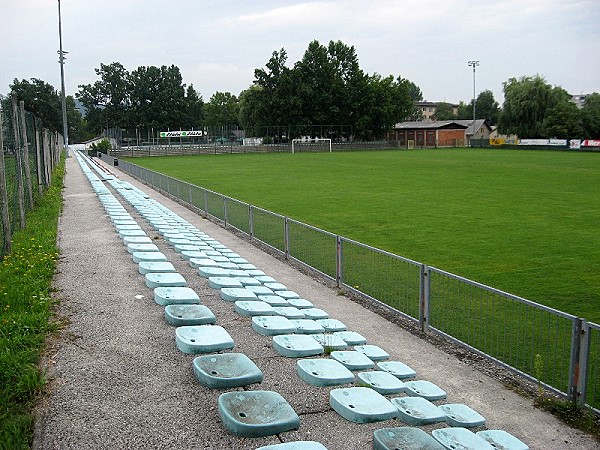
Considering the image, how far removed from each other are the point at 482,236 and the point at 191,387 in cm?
1199

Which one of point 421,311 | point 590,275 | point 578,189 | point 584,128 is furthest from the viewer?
point 584,128

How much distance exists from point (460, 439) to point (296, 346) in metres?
2.17

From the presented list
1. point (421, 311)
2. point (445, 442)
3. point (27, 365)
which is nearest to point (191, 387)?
point (27, 365)

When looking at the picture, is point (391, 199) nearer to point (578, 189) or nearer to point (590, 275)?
point (578, 189)

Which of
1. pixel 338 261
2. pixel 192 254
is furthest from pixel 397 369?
pixel 192 254

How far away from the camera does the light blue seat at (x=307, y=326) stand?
6.98 metres

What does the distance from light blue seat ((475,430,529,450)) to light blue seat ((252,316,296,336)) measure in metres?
2.64

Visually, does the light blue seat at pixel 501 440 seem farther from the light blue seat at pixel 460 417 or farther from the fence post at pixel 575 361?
the fence post at pixel 575 361

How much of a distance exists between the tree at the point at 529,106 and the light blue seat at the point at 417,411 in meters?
81.6

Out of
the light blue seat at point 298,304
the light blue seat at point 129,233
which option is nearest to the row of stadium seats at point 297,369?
the light blue seat at point 298,304

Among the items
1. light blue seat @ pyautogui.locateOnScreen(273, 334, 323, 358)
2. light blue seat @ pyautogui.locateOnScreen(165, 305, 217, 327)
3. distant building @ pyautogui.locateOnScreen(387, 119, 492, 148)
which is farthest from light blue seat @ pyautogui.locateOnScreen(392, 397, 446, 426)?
distant building @ pyautogui.locateOnScreen(387, 119, 492, 148)

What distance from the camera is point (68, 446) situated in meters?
4.32

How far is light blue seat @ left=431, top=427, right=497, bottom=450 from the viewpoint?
4358 millimetres

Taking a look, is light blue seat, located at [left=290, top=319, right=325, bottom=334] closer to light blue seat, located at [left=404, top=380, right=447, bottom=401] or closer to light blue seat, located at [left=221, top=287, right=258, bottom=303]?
light blue seat, located at [left=221, top=287, right=258, bottom=303]
